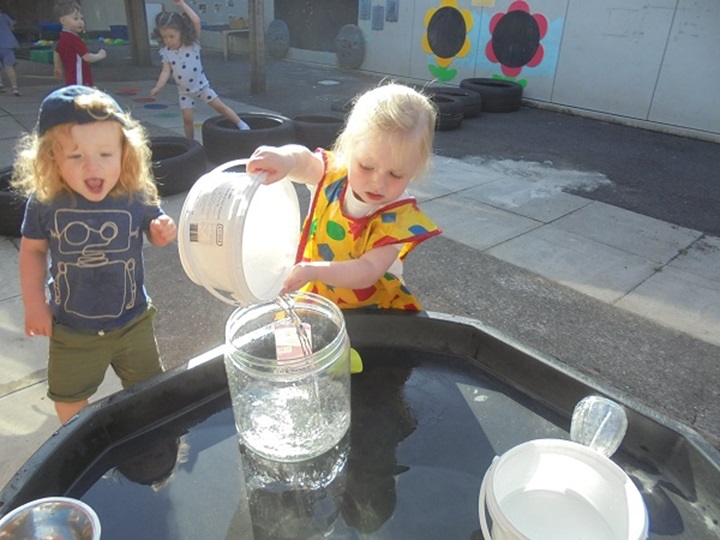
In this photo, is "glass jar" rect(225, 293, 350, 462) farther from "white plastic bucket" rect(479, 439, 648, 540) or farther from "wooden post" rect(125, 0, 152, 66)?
"wooden post" rect(125, 0, 152, 66)

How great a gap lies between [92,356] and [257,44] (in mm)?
7980

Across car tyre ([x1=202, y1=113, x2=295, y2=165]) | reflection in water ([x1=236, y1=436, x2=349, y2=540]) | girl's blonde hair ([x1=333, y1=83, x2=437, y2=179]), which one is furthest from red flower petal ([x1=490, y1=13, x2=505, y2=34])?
reflection in water ([x1=236, y1=436, x2=349, y2=540])

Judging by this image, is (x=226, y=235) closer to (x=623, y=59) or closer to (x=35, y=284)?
(x=35, y=284)

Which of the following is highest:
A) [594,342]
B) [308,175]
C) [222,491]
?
[308,175]

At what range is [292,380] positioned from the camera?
1226 millimetres

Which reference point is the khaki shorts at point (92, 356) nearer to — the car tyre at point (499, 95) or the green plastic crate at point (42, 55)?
the car tyre at point (499, 95)

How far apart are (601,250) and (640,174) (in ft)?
7.73

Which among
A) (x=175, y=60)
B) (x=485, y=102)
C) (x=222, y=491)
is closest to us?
(x=222, y=491)

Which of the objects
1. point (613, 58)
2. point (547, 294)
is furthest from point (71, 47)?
point (613, 58)

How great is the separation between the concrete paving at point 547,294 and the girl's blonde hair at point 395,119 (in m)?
1.57

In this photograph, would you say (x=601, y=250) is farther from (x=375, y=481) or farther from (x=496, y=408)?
(x=375, y=481)

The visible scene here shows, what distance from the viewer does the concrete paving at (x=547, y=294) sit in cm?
259

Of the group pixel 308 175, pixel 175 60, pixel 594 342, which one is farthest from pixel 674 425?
pixel 175 60

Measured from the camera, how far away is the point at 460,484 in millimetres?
1165
